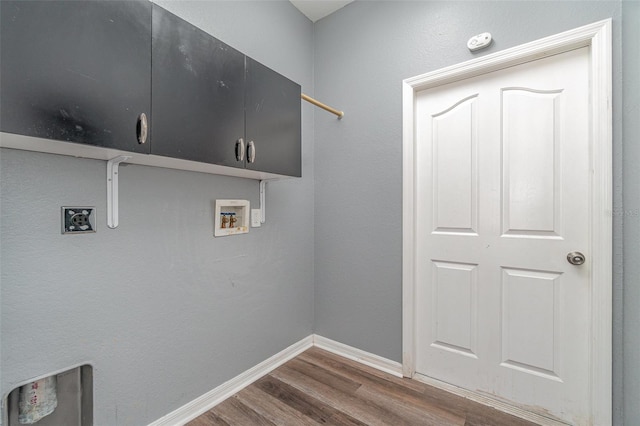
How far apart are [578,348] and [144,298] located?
2.27m

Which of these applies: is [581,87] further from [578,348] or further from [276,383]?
[276,383]

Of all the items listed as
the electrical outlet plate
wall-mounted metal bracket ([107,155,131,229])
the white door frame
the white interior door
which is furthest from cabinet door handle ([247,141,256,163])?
the white door frame

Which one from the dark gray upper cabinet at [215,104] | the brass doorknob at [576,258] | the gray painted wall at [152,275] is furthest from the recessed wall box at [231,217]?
the brass doorknob at [576,258]

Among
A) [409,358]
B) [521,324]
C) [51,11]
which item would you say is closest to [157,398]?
[409,358]

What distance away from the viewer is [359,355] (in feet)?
7.13

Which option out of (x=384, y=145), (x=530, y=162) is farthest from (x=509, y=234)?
(x=384, y=145)

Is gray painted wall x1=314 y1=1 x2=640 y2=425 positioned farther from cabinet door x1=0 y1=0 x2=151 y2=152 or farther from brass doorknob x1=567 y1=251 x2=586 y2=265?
cabinet door x1=0 y1=0 x2=151 y2=152

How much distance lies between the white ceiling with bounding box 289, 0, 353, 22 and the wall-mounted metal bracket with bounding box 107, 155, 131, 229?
1.89 metres

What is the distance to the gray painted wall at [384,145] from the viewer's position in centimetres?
133

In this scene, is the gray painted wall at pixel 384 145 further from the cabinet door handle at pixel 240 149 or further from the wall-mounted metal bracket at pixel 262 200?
the cabinet door handle at pixel 240 149

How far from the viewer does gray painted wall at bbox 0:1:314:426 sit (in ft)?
3.53

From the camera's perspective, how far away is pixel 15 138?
91 cm

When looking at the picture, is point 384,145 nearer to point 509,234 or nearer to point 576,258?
point 509,234

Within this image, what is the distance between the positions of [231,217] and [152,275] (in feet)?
1.82
